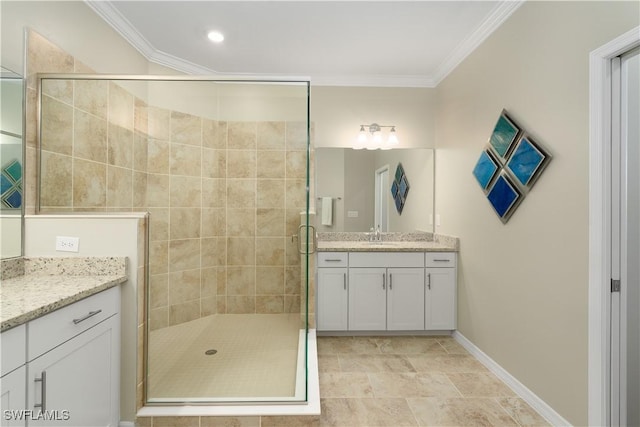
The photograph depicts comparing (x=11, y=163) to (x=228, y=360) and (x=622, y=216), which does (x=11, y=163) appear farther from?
(x=622, y=216)

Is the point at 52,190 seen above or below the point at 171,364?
above

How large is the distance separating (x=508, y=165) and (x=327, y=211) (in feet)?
5.92

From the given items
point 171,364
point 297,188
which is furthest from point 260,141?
point 171,364

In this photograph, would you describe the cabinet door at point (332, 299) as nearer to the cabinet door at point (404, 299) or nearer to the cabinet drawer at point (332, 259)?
the cabinet drawer at point (332, 259)

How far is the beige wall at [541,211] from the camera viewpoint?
5.34 ft

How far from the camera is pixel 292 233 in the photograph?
2.67m

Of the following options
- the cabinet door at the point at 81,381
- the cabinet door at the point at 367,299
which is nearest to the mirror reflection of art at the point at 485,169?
the cabinet door at the point at 367,299

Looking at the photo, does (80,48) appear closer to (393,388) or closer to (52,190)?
(52,190)

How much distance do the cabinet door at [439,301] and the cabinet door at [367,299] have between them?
17.0 inches

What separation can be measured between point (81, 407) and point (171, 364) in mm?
745

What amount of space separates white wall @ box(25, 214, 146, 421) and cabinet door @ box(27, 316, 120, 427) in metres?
0.06

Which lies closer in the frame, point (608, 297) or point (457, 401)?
point (608, 297)

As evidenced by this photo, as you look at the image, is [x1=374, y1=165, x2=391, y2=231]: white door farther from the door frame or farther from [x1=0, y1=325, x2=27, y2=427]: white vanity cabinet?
[x1=0, y1=325, x2=27, y2=427]: white vanity cabinet

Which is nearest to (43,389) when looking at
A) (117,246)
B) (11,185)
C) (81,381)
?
(81,381)
